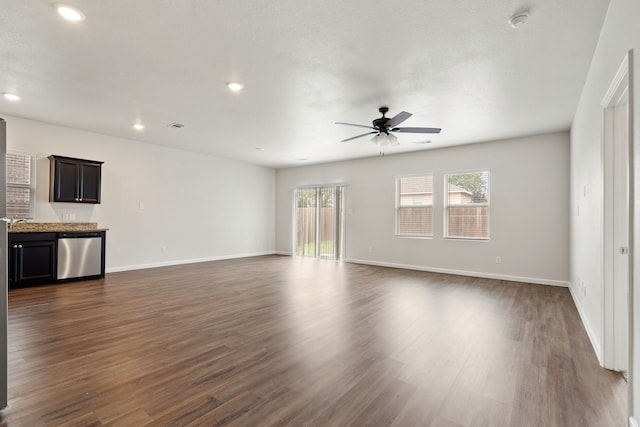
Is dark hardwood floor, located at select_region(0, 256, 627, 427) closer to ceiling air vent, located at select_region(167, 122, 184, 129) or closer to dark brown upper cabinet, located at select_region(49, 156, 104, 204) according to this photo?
dark brown upper cabinet, located at select_region(49, 156, 104, 204)

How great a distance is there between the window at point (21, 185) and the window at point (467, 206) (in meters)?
7.67

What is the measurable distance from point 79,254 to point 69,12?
438cm

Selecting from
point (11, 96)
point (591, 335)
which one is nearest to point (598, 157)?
point (591, 335)

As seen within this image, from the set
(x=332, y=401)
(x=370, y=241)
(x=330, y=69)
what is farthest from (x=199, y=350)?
(x=370, y=241)

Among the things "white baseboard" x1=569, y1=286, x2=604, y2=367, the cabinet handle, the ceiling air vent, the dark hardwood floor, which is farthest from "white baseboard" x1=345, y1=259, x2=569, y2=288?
the cabinet handle

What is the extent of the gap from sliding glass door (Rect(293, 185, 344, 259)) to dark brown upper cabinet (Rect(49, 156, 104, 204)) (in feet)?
16.4

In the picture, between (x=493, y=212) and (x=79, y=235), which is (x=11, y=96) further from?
(x=493, y=212)

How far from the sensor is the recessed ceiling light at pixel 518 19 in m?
2.36

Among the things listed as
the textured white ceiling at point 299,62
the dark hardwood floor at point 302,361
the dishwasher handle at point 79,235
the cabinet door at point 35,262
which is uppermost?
the textured white ceiling at point 299,62

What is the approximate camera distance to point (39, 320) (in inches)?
131

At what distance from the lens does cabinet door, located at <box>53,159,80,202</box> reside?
5.37 metres

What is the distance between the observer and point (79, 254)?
17.8 ft

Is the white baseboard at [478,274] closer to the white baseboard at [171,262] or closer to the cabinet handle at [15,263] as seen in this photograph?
the white baseboard at [171,262]

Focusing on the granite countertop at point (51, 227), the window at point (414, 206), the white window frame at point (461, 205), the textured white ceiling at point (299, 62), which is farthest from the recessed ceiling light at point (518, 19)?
the granite countertop at point (51, 227)
